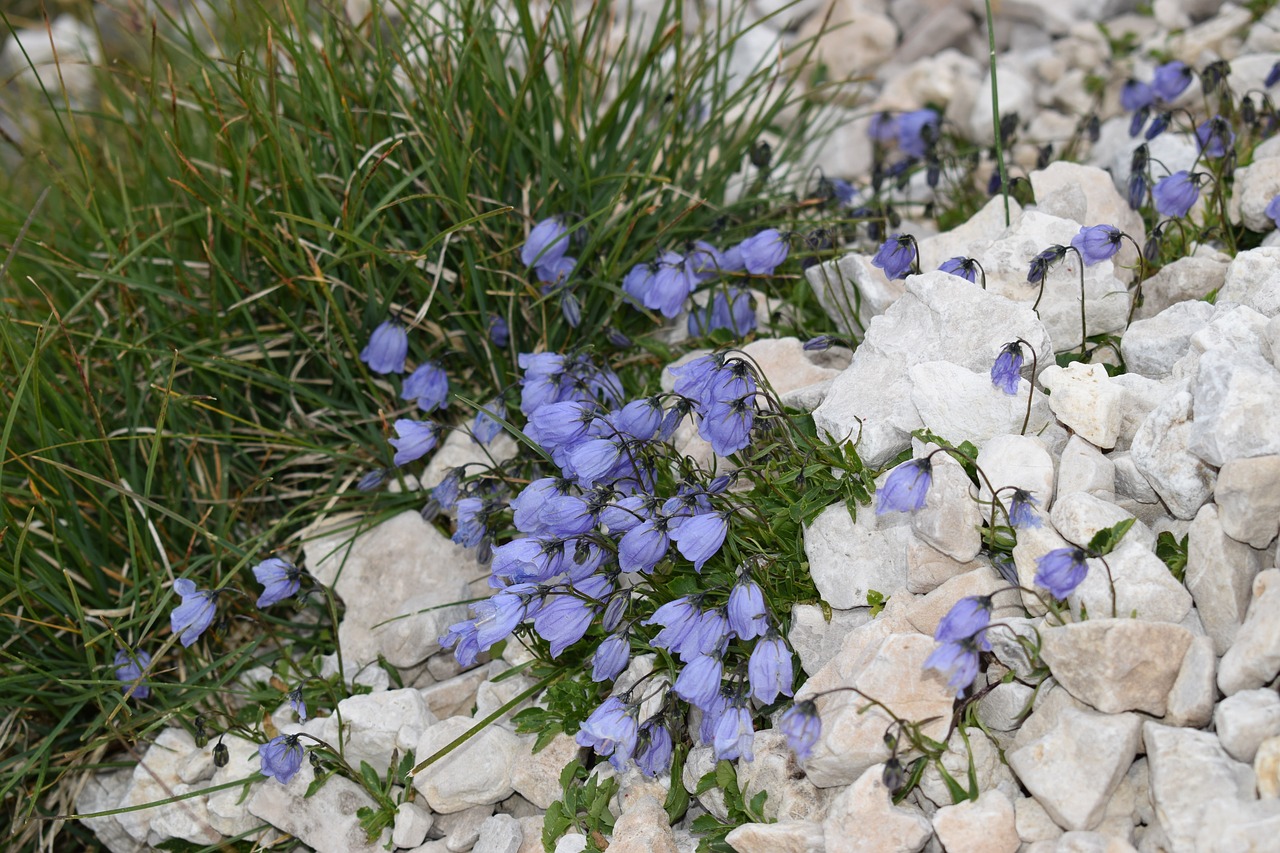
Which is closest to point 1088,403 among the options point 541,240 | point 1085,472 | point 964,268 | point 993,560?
point 1085,472

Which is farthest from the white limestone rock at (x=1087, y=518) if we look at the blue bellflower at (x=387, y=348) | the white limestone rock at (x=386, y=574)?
the blue bellflower at (x=387, y=348)

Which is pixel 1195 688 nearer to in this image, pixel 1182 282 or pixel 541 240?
pixel 1182 282

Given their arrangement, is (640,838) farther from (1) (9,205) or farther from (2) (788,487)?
(1) (9,205)

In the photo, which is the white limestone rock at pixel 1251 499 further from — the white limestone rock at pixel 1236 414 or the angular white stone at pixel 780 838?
the angular white stone at pixel 780 838

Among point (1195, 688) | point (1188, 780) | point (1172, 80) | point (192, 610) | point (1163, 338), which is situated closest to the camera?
point (1188, 780)

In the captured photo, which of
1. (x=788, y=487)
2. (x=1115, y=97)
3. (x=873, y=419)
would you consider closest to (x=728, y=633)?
(x=788, y=487)

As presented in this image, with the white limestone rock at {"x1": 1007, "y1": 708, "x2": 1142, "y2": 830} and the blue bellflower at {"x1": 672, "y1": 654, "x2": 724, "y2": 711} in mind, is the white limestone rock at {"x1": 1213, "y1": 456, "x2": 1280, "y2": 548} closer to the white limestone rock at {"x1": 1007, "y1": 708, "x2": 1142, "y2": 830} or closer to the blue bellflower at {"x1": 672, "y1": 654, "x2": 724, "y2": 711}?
the white limestone rock at {"x1": 1007, "y1": 708, "x2": 1142, "y2": 830}

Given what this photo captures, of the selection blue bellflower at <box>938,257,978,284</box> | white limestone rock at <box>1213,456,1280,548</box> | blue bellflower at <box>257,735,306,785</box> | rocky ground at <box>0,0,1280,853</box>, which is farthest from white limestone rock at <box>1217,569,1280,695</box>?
blue bellflower at <box>257,735,306,785</box>
